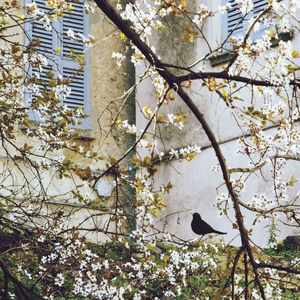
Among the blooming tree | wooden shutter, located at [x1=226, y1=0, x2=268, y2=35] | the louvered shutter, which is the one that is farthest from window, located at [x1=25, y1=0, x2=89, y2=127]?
the blooming tree

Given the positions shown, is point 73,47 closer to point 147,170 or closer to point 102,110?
point 102,110

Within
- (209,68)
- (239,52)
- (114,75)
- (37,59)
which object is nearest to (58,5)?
(37,59)

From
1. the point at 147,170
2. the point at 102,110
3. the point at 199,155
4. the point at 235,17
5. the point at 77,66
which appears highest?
the point at 235,17

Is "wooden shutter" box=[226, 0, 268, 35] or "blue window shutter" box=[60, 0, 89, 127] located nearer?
"wooden shutter" box=[226, 0, 268, 35]

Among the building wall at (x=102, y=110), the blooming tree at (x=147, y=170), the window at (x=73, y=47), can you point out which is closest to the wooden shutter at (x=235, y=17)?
the building wall at (x=102, y=110)

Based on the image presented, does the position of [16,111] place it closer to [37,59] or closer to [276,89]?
[37,59]

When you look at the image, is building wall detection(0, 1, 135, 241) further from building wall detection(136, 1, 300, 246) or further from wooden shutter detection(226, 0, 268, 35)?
wooden shutter detection(226, 0, 268, 35)

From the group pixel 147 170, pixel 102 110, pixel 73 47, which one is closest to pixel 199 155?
pixel 102 110

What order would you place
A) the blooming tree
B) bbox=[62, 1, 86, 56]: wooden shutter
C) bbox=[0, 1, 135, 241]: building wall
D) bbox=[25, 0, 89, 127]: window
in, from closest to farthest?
the blooming tree, bbox=[25, 0, 89, 127]: window, bbox=[0, 1, 135, 241]: building wall, bbox=[62, 1, 86, 56]: wooden shutter

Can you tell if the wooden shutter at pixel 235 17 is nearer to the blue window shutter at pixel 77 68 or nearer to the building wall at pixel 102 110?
the building wall at pixel 102 110

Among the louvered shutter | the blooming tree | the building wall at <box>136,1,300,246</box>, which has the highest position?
the louvered shutter

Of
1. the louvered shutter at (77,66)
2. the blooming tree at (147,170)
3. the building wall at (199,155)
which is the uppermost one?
the louvered shutter at (77,66)

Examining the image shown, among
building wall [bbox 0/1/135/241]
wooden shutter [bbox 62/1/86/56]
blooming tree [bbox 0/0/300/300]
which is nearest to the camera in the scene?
blooming tree [bbox 0/0/300/300]

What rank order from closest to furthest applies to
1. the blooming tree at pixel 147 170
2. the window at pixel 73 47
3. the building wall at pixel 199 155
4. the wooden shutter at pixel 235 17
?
the blooming tree at pixel 147 170 < the wooden shutter at pixel 235 17 < the building wall at pixel 199 155 < the window at pixel 73 47
